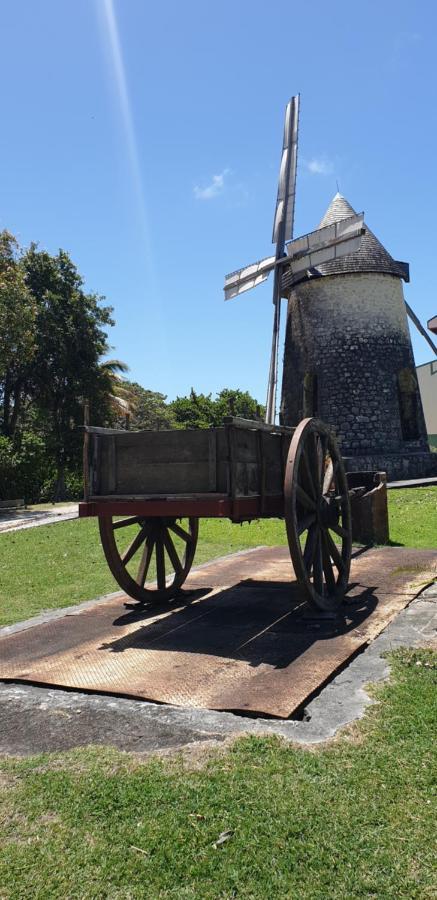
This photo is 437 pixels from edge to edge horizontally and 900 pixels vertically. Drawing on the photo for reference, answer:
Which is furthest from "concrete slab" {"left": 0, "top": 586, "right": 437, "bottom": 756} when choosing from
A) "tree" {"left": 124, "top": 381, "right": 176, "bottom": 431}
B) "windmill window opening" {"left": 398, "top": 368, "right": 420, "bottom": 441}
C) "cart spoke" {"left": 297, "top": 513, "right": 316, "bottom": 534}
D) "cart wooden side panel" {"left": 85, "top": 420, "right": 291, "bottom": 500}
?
"tree" {"left": 124, "top": 381, "right": 176, "bottom": 431}

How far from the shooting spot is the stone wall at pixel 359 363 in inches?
904

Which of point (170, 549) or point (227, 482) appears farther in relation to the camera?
point (170, 549)

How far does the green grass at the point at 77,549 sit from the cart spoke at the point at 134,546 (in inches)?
48.7

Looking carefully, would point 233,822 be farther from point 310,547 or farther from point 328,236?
point 328,236

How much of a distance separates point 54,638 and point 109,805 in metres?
2.93

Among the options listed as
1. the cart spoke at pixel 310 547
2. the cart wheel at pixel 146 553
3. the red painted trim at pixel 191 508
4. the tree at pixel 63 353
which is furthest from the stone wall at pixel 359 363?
the red painted trim at pixel 191 508

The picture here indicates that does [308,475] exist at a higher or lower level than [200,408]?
lower

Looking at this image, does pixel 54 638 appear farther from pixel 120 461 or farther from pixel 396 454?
pixel 396 454

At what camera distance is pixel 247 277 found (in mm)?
22297

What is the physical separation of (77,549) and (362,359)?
49.2 ft

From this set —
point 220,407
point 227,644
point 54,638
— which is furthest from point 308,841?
point 220,407

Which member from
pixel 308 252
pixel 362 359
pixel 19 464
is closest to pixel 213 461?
pixel 308 252

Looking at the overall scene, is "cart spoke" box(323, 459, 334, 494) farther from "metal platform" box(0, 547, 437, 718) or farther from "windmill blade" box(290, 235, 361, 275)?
"windmill blade" box(290, 235, 361, 275)

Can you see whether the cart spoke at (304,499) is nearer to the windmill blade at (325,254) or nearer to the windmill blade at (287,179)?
the windmill blade at (325,254)
